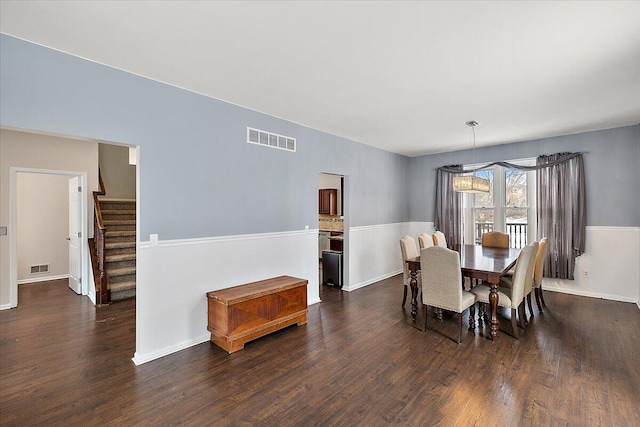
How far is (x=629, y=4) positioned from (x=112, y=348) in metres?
4.81

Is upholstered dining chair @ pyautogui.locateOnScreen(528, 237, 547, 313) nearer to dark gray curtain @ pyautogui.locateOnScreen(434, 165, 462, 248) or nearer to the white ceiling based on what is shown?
the white ceiling

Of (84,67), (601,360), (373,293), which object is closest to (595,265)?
(601,360)

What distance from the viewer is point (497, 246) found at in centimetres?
512

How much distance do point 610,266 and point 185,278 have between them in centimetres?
593

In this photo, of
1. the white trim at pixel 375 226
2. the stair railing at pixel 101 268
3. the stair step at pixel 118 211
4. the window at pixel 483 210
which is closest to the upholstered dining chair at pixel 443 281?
the white trim at pixel 375 226

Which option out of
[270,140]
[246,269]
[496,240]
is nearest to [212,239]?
[246,269]

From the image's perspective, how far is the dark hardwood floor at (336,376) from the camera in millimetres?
2051

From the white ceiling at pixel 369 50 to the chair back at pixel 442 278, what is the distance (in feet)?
5.54

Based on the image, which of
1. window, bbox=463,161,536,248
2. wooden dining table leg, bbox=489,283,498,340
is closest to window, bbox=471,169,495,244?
window, bbox=463,161,536,248

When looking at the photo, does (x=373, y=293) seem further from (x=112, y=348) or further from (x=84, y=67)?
(x=84, y=67)

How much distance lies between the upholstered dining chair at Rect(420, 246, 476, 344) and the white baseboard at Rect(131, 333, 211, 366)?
244 cm

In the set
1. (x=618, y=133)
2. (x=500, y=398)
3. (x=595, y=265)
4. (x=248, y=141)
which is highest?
(x=618, y=133)

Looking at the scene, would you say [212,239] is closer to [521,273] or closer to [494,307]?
[494,307]

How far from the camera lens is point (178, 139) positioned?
3.02 m
